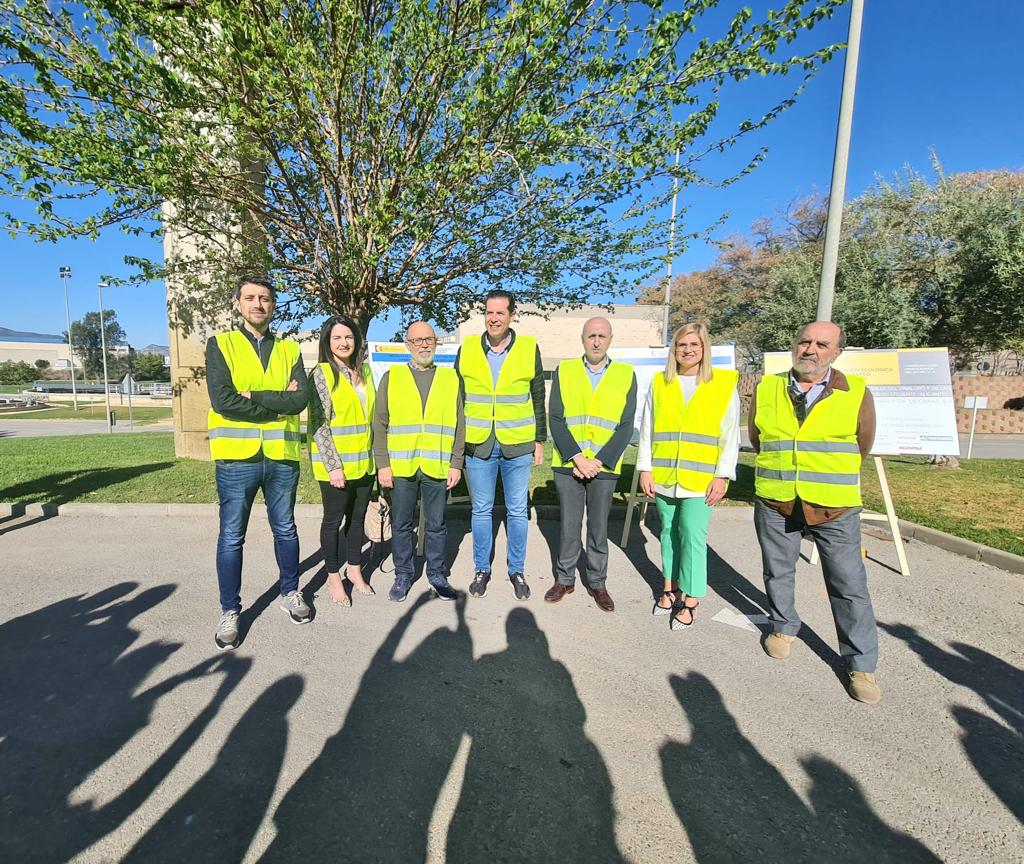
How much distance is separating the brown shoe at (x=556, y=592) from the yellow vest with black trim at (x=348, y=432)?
5.58ft

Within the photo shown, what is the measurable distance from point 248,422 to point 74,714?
168 centimetres

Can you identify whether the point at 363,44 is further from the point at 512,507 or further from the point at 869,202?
the point at 869,202

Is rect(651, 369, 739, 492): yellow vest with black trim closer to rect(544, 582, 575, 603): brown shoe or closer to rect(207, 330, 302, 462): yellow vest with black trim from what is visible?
rect(544, 582, 575, 603): brown shoe

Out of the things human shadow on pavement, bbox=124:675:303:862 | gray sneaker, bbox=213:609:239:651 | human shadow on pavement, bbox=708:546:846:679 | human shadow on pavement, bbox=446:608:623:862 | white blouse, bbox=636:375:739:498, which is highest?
white blouse, bbox=636:375:739:498

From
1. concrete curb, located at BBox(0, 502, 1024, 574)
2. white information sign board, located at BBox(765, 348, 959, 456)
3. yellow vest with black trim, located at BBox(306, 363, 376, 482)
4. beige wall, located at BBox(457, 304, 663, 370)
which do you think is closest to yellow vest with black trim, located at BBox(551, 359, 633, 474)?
yellow vest with black trim, located at BBox(306, 363, 376, 482)

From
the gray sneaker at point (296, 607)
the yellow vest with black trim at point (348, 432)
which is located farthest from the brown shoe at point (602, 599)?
the gray sneaker at point (296, 607)

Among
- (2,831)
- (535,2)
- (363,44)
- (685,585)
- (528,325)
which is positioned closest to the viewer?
(2,831)

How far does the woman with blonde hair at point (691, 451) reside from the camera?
337 cm

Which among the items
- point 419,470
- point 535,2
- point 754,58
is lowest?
point 419,470

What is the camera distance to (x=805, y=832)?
6.19ft

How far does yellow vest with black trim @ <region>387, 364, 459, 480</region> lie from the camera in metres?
3.66

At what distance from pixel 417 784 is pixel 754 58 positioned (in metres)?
6.91

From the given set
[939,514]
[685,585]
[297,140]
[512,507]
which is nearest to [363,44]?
[297,140]

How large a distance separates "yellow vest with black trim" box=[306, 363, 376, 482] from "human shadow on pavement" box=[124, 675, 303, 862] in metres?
1.65
